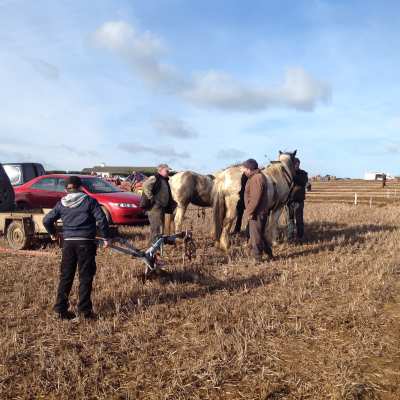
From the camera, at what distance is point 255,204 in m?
7.74

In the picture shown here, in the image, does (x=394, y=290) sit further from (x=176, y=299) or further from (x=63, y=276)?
(x=63, y=276)

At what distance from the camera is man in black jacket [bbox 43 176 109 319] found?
4785 mm

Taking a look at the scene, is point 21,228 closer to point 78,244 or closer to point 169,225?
Answer: point 169,225

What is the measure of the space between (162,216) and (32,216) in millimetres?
2998

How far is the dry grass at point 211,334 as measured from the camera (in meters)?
3.30

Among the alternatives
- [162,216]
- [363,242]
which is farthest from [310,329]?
[363,242]

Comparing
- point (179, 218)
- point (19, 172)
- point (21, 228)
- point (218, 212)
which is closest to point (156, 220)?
point (218, 212)

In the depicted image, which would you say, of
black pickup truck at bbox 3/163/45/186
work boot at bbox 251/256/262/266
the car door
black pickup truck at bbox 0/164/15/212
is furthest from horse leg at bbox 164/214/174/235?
black pickup truck at bbox 3/163/45/186

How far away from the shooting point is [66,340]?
414 cm

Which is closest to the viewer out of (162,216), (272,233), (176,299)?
(176,299)

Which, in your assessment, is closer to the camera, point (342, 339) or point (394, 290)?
point (342, 339)

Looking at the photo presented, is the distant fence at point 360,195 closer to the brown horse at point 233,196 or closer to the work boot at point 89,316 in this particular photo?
the brown horse at point 233,196

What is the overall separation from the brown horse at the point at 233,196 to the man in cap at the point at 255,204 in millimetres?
A: 928

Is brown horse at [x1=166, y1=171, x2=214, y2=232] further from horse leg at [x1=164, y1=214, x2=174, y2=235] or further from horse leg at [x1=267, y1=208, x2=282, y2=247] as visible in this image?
horse leg at [x1=267, y1=208, x2=282, y2=247]
